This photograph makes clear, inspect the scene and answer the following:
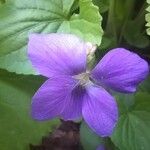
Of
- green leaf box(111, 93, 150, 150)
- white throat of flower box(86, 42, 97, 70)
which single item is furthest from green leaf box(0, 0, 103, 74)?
green leaf box(111, 93, 150, 150)

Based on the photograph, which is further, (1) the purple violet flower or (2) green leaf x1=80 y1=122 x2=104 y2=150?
(2) green leaf x1=80 y1=122 x2=104 y2=150

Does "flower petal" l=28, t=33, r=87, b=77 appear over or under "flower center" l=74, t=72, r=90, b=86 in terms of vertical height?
over

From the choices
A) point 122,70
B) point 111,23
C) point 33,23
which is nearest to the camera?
point 122,70

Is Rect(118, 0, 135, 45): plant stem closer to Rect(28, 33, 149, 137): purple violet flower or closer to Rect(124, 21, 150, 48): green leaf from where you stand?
Rect(124, 21, 150, 48): green leaf

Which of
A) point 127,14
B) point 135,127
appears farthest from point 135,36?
point 135,127

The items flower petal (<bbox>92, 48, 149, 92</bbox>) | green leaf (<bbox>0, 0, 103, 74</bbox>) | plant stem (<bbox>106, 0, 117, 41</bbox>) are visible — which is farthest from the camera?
plant stem (<bbox>106, 0, 117, 41</bbox>)

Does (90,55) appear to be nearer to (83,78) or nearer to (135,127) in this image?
(83,78)

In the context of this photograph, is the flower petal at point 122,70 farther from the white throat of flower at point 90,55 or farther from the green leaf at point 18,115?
the green leaf at point 18,115

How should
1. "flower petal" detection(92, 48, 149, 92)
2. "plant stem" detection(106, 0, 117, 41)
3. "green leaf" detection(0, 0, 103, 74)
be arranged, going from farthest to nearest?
"plant stem" detection(106, 0, 117, 41) < "green leaf" detection(0, 0, 103, 74) < "flower petal" detection(92, 48, 149, 92)
